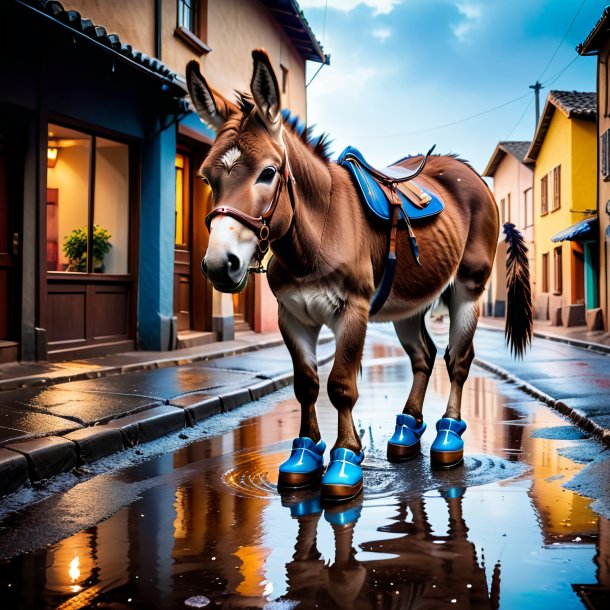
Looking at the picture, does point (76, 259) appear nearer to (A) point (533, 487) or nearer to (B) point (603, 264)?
(A) point (533, 487)

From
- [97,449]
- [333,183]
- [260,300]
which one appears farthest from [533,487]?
[260,300]

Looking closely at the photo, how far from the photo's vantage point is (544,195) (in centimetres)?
3192

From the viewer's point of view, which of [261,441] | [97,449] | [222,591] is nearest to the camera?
[222,591]

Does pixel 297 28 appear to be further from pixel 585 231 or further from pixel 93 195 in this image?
pixel 93 195

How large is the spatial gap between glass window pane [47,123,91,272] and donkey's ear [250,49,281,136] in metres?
7.35

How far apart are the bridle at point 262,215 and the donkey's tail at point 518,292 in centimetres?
286

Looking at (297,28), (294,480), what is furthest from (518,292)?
(297,28)

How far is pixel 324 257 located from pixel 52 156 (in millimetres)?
7540

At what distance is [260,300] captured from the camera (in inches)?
751

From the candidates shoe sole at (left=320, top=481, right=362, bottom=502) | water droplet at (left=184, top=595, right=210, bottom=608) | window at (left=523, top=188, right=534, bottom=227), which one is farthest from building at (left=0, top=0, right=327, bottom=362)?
window at (left=523, top=188, right=534, bottom=227)

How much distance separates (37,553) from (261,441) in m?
2.83

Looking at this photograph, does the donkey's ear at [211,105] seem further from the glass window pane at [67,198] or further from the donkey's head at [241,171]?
the glass window pane at [67,198]

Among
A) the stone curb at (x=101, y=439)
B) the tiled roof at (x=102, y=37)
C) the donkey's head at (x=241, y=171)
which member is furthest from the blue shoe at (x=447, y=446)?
the tiled roof at (x=102, y=37)

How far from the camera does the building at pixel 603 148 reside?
2156 cm
